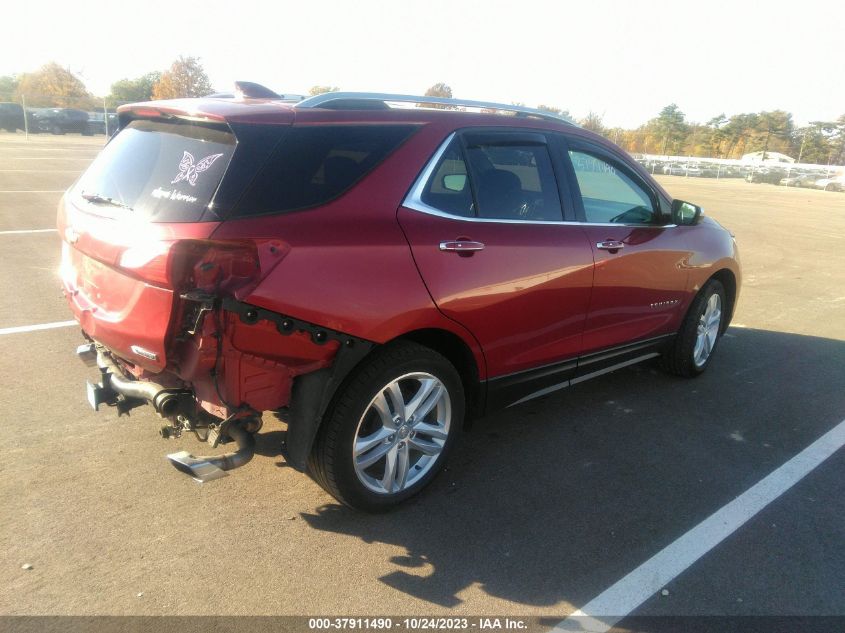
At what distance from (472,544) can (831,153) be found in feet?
259

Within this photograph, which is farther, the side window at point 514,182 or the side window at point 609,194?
the side window at point 609,194

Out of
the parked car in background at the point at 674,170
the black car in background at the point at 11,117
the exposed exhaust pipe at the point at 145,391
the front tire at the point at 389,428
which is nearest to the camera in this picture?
the exposed exhaust pipe at the point at 145,391

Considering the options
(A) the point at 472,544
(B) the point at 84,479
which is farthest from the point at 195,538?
(A) the point at 472,544

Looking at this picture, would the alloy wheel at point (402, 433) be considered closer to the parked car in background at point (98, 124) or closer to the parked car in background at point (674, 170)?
the parked car in background at point (674, 170)

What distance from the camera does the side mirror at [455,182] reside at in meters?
3.26

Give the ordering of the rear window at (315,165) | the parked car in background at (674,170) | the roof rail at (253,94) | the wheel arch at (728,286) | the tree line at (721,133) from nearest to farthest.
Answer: the rear window at (315,165) → the roof rail at (253,94) → the wheel arch at (728,286) → the parked car in background at (674,170) → the tree line at (721,133)

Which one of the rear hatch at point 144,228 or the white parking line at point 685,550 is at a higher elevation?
the rear hatch at point 144,228

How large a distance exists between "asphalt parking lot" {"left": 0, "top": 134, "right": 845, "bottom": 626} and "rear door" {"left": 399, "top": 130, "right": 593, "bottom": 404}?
2.11 feet

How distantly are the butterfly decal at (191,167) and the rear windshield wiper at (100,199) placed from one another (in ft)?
0.97

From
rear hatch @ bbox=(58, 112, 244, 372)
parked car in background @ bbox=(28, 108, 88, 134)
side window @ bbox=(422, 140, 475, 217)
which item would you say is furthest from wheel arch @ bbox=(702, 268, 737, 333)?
parked car in background @ bbox=(28, 108, 88, 134)

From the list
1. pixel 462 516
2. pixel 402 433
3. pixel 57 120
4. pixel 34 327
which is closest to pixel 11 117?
pixel 57 120

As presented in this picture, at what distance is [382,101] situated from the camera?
10.8ft

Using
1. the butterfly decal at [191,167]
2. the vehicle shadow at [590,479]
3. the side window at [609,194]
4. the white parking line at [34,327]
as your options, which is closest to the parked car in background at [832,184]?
the vehicle shadow at [590,479]

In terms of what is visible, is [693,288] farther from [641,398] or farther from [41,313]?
[41,313]
